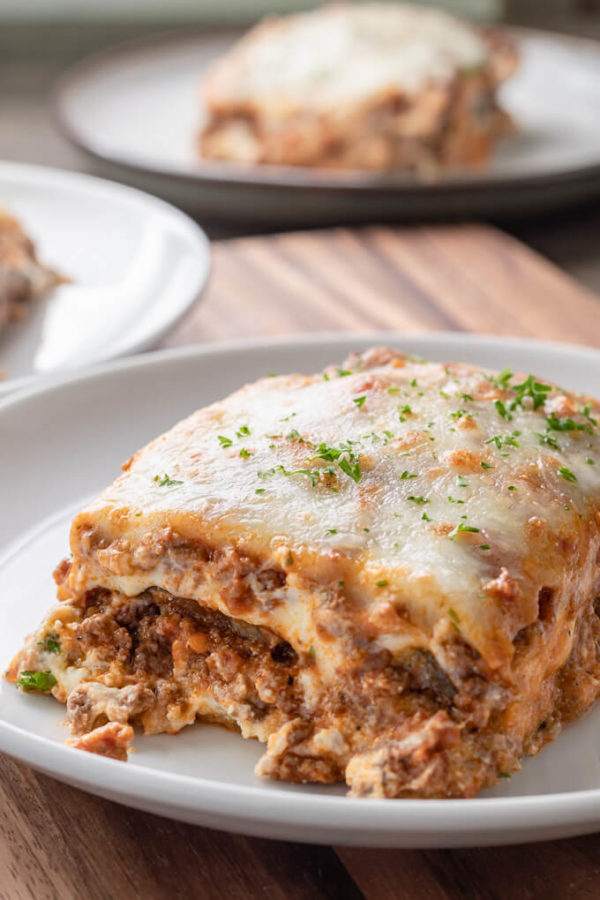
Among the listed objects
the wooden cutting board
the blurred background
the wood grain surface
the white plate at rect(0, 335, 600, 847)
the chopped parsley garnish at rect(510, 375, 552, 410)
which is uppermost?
the chopped parsley garnish at rect(510, 375, 552, 410)

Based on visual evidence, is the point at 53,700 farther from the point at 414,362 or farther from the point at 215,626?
the point at 414,362

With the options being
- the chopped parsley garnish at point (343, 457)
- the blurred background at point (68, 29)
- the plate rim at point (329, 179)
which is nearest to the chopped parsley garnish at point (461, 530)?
the chopped parsley garnish at point (343, 457)

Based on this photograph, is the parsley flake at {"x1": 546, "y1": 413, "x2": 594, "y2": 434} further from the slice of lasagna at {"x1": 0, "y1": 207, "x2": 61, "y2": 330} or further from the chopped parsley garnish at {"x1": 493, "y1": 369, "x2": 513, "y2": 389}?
the slice of lasagna at {"x1": 0, "y1": 207, "x2": 61, "y2": 330}

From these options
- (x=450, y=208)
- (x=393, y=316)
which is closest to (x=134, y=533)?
(x=393, y=316)

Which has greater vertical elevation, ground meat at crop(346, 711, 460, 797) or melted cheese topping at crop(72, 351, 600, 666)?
melted cheese topping at crop(72, 351, 600, 666)

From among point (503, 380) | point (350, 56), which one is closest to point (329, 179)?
point (350, 56)

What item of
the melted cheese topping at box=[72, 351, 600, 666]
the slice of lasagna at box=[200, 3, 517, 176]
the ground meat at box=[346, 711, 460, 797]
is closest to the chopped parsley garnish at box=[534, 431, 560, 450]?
the melted cheese topping at box=[72, 351, 600, 666]

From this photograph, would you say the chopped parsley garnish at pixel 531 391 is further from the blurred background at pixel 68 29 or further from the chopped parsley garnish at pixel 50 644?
the blurred background at pixel 68 29
